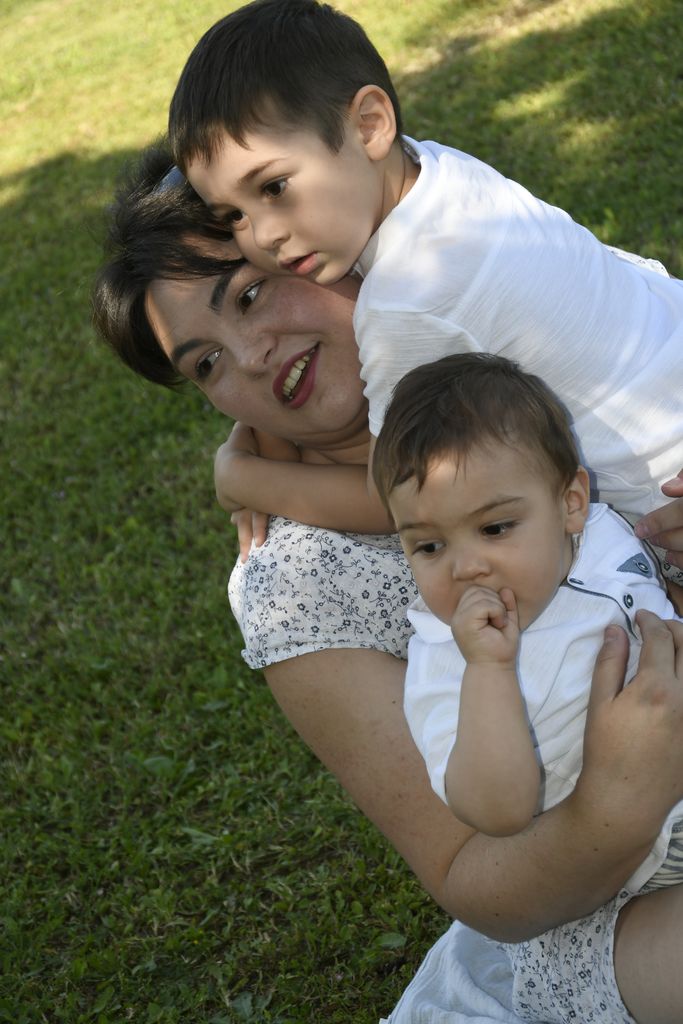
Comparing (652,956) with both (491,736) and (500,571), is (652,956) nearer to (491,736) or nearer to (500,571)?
(491,736)

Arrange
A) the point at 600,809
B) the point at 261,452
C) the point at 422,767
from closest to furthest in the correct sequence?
the point at 600,809
the point at 422,767
the point at 261,452

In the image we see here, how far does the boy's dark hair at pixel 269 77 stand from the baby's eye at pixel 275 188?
4.8 inches

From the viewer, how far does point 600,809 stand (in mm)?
2180

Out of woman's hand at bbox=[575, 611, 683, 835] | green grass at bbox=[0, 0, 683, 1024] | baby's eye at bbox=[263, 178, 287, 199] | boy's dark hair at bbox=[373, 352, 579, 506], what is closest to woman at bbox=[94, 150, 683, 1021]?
woman's hand at bbox=[575, 611, 683, 835]

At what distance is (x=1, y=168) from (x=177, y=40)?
8.47ft

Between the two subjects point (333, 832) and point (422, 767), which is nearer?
point (422, 767)

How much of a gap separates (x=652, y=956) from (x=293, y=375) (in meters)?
1.50

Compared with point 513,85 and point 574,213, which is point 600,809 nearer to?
point 574,213

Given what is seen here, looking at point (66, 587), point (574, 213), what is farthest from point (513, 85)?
point (66, 587)

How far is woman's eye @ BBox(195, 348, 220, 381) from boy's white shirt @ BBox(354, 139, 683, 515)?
53 centimetres

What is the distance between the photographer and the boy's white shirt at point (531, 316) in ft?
8.47

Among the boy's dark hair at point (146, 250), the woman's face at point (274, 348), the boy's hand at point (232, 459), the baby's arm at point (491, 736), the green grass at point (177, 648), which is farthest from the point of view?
the green grass at point (177, 648)

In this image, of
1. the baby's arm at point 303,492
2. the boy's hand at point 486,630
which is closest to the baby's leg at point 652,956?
the boy's hand at point 486,630

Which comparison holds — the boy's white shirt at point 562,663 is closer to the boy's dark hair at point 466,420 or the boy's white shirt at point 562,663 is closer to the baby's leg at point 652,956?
the baby's leg at point 652,956
